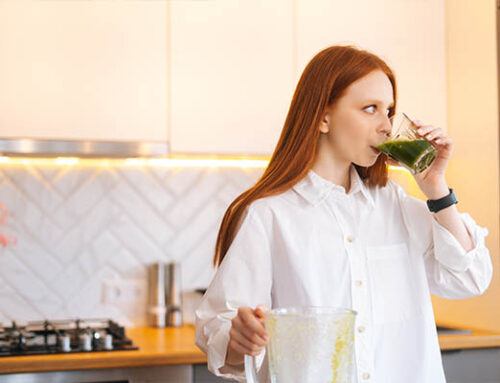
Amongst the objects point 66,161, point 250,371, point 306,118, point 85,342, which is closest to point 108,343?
point 85,342

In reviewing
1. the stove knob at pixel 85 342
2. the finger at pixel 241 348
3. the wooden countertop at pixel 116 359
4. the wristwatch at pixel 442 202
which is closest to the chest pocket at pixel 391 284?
the wristwatch at pixel 442 202

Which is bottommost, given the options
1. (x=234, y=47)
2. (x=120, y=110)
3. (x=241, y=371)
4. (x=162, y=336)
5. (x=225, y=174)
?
(x=162, y=336)

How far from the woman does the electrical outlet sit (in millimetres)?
1259

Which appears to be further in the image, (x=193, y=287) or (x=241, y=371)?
(x=193, y=287)

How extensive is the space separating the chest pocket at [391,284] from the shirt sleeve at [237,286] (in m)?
0.22

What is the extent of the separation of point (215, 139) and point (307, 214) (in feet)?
3.37

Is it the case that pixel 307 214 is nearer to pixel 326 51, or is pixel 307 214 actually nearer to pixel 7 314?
pixel 326 51

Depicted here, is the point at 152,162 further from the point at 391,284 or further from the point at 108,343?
the point at 391,284

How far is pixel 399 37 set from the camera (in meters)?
2.58

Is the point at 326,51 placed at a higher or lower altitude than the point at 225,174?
higher

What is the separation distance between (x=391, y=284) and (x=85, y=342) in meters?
1.04

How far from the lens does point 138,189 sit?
2.64 m

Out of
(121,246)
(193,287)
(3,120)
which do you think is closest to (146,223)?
(121,246)

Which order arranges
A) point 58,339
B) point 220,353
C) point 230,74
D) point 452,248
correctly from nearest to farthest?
point 220,353, point 452,248, point 58,339, point 230,74
